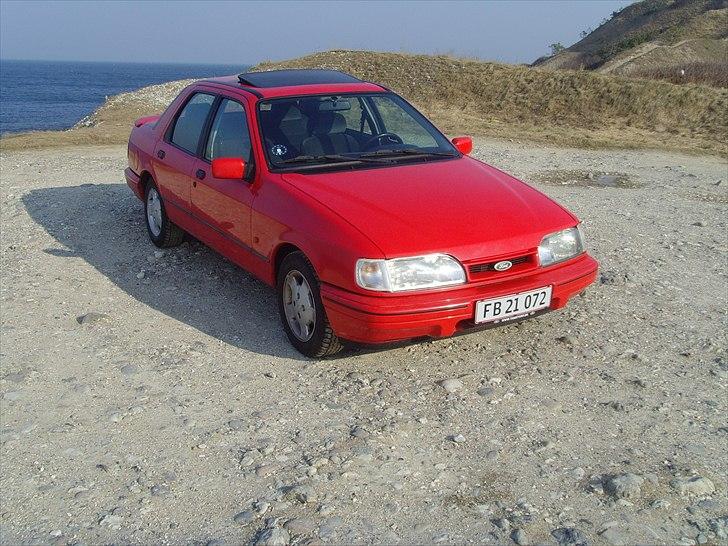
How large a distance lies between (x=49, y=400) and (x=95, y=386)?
0.26m

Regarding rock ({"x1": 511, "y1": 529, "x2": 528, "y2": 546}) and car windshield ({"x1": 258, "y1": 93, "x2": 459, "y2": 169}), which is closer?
rock ({"x1": 511, "y1": 529, "x2": 528, "y2": 546})

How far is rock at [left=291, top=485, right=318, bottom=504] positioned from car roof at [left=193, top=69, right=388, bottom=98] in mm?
3152

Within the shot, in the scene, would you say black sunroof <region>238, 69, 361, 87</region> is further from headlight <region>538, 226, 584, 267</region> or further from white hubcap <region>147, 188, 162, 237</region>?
headlight <region>538, 226, 584, 267</region>

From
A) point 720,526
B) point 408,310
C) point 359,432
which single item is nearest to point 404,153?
point 408,310

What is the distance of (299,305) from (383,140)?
5.02ft

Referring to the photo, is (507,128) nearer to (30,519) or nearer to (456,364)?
(456,364)

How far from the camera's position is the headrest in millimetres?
5492

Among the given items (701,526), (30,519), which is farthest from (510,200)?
(30,519)

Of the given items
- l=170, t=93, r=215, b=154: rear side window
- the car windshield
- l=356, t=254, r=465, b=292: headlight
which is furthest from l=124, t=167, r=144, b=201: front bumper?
l=356, t=254, r=465, b=292: headlight

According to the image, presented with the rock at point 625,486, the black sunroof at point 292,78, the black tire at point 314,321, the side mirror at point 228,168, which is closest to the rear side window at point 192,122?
the black sunroof at point 292,78

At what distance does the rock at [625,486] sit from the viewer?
331 cm

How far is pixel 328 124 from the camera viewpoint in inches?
219

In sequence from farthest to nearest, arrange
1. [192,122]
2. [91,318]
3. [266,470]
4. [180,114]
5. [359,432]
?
[180,114] < [192,122] < [91,318] < [359,432] < [266,470]

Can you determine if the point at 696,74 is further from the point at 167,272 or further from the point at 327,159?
the point at 327,159
